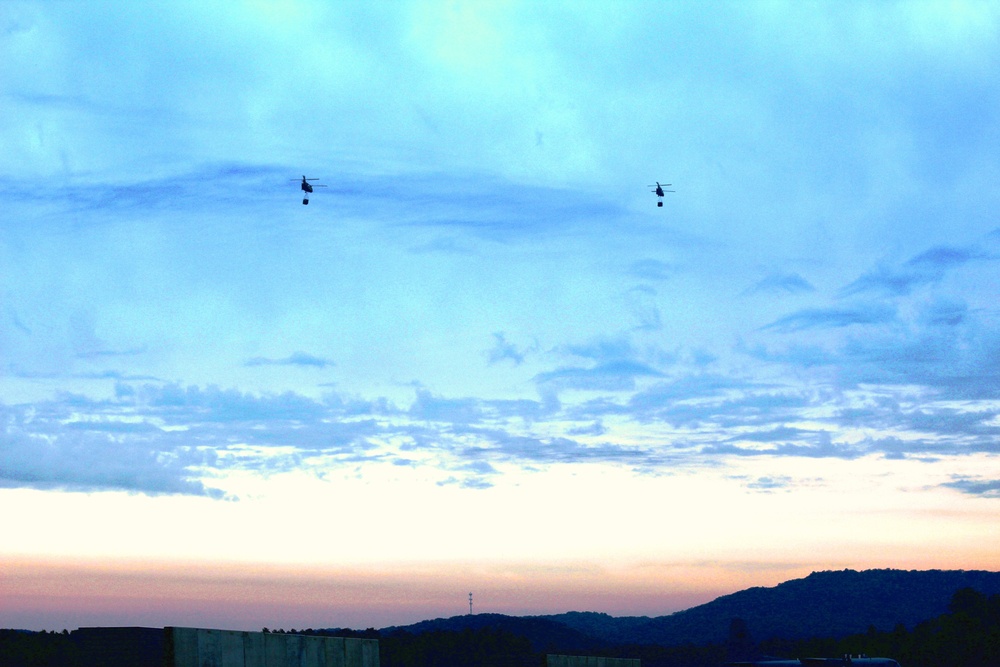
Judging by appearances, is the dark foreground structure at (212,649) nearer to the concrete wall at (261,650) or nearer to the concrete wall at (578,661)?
the concrete wall at (261,650)

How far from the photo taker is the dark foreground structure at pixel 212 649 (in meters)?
28.4

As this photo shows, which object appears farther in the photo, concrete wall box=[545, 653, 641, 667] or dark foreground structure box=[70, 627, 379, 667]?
concrete wall box=[545, 653, 641, 667]

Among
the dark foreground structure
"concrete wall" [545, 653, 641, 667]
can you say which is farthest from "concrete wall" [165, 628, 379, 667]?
"concrete wall" [545, 653, 641, 667]

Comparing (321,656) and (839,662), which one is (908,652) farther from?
(321,656)

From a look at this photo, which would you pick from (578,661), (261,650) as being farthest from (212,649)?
(578,661)

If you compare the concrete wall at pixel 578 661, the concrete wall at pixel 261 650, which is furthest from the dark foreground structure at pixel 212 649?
the concrete wall at pixel 578 661

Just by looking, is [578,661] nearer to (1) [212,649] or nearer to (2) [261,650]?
(2) [261,650]

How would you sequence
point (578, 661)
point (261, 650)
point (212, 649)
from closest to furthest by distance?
1. point (212, 649)
2. point (261, 650)
3. point (578, 661)

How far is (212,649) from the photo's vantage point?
95.7ft

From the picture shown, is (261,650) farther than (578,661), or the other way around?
(578,661)

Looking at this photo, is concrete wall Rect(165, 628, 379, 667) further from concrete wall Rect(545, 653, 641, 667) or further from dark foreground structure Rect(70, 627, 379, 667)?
concrete wall Rect(545, 653, 641, 667)

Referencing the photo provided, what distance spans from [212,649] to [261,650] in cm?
235

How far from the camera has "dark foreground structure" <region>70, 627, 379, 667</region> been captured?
28438 millimetres

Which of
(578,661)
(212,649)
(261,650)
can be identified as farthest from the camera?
(578,661)
